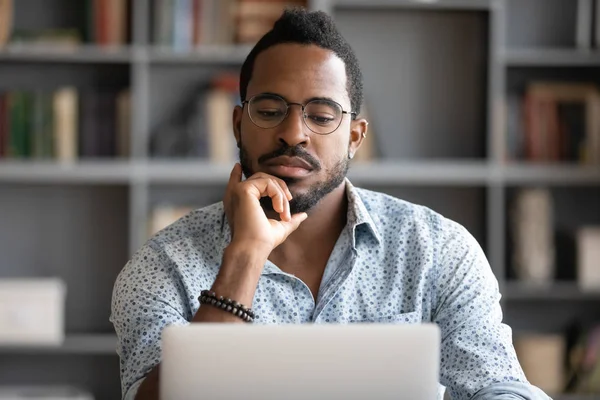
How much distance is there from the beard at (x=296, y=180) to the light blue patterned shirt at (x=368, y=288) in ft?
0.21

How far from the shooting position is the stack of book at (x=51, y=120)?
3662 mm

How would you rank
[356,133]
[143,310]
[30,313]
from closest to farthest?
[143,310] → [356,133] → [30,313]

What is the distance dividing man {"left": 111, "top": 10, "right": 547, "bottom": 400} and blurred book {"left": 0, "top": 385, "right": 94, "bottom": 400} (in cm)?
206

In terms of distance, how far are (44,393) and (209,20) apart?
1.48 meters

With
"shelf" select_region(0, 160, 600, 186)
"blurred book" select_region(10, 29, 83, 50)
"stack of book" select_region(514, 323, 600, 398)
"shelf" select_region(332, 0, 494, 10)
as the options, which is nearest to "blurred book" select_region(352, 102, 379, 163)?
"shelf" select_region(0, 160, 600, 186)

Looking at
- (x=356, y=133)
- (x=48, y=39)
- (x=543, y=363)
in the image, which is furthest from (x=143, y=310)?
(x=543, y=363)

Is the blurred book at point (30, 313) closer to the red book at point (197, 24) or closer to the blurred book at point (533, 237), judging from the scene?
the red book at point (197, 24)

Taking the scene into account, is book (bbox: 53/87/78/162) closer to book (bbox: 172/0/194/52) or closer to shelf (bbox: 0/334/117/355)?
book (bbox: 172/0/194/52)

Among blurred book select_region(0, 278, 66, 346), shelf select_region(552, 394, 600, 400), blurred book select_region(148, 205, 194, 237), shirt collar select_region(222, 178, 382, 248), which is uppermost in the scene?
shirt collar select_region(222, 178, 382, 248)

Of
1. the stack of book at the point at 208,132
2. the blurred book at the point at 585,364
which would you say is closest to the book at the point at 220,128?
the stack of book at the point at 208,132

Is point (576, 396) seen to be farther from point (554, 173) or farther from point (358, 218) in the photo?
point (358, 218)

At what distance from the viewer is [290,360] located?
1140 mm

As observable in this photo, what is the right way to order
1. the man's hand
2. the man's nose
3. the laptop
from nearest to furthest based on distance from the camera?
the laptop < the man's hand < the man's nose

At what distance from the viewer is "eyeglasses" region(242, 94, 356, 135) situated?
1.81m
